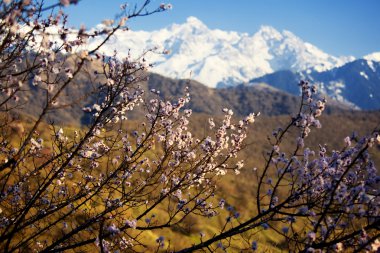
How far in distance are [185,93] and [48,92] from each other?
5856 millimetres

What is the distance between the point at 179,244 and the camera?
32.0 metres

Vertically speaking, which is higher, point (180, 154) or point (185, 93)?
point (185, 93)

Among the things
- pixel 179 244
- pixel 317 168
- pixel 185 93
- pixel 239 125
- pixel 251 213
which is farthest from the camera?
pixel 251 213

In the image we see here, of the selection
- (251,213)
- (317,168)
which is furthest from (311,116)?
(251,213)

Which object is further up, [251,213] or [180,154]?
[251,213]

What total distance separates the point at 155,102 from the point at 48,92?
525 centimetres

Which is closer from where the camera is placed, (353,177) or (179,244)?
(353,177)

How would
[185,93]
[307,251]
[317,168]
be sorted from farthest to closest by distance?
[185,93], [317,168], [307,251]

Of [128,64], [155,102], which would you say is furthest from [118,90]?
[155,102]

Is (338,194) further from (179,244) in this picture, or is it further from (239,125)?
(179,244)

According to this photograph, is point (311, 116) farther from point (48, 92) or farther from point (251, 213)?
point (251, 213)

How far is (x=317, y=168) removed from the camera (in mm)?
7516

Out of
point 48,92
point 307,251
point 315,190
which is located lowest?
point 307,251

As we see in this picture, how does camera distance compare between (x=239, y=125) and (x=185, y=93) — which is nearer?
(x=239, y=125)
